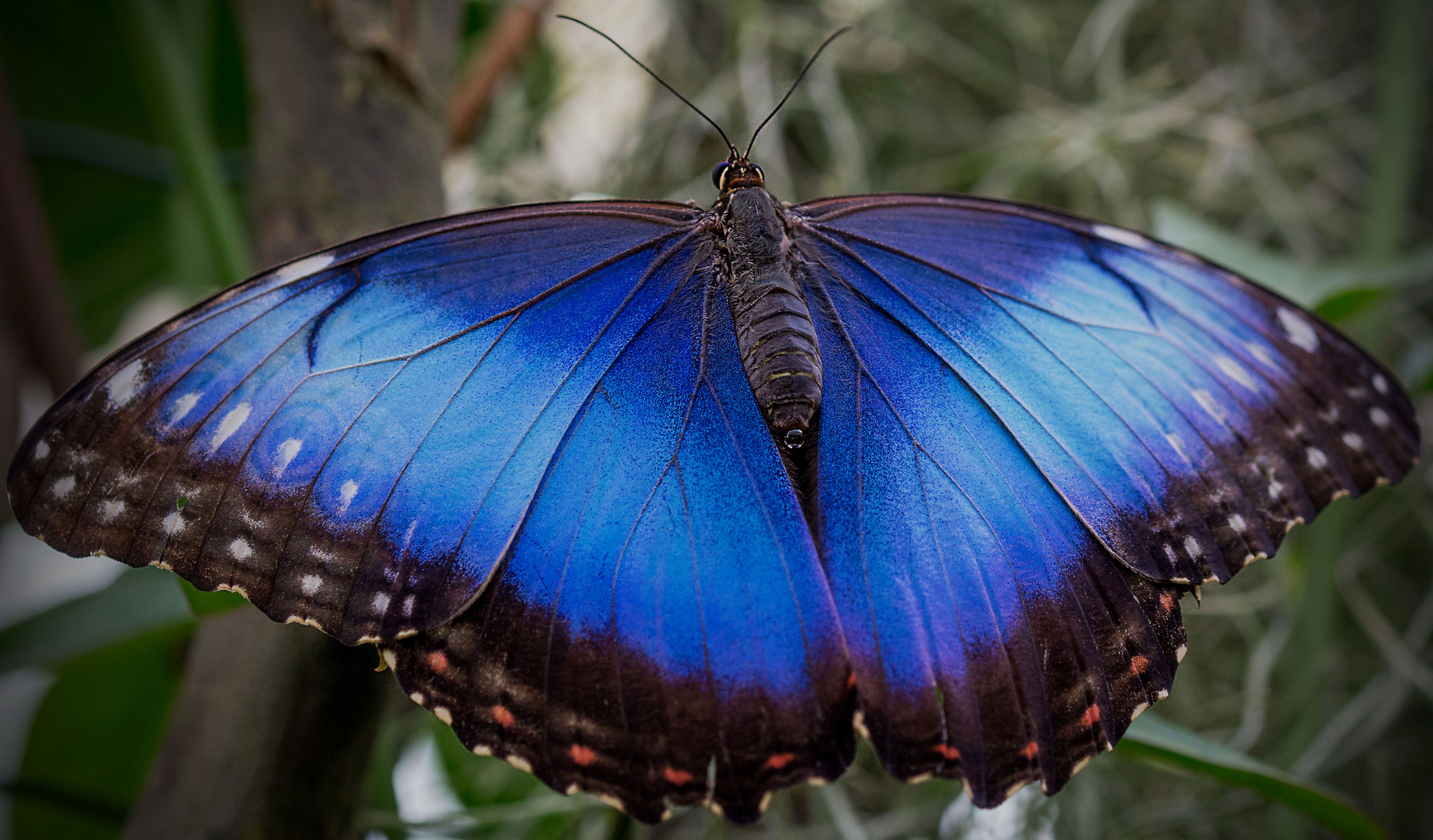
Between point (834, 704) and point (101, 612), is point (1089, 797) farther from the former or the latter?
point (101, 612)

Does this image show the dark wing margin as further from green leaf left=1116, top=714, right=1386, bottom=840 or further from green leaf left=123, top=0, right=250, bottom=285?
green leaf left=123, top=0, right=250, bottom=285

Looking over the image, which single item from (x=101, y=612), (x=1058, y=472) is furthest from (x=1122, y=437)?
(x=101, y=612)

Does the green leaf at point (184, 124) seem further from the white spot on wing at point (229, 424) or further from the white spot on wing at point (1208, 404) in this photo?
the white spot on wing at point (1208, 404)

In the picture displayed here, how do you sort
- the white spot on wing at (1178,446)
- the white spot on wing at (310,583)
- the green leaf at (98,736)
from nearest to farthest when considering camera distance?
A: the white spot on wing at (310,583) → the white spot on wing at (1178,446) → the green leaf at (98,736)

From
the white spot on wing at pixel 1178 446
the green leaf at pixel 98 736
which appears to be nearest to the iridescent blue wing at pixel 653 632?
the white spot on wing at pixel 1178 446

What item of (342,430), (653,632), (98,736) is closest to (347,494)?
(342,430)

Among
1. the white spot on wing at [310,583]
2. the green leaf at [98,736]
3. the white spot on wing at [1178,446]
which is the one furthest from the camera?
the green leaf at [98,736]

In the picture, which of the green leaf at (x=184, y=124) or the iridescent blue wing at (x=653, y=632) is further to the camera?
the green leaf at (x=184, y=124)
